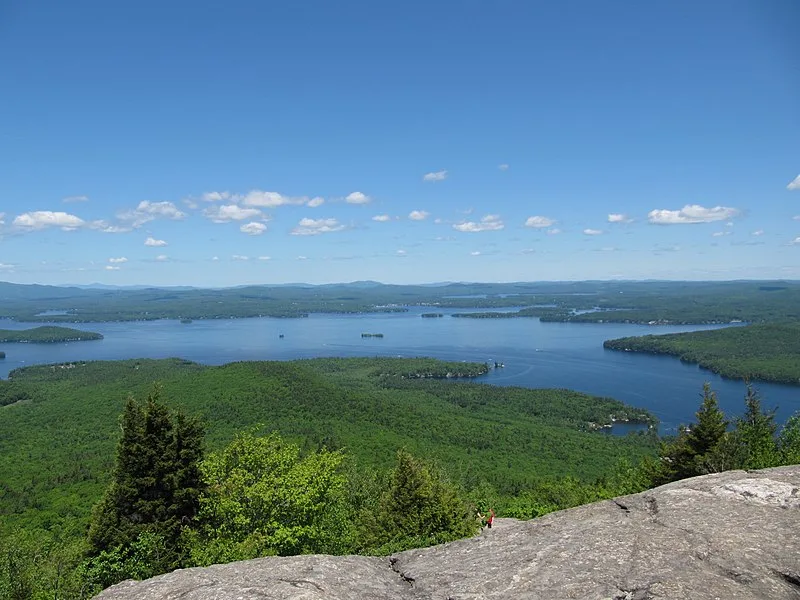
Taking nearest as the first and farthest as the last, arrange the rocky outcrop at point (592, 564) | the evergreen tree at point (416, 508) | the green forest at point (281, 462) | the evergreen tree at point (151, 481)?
the rocky outcrop at point (592, 564), the green forest at point (281, 462), the evergreen tree at point (416, 508), the evergreen tree at point (151, 481)

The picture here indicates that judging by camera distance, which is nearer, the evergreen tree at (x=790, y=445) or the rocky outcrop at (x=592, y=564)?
the rocky outcrop at (x=592, y=564)

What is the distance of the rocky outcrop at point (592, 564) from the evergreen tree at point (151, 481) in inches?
703

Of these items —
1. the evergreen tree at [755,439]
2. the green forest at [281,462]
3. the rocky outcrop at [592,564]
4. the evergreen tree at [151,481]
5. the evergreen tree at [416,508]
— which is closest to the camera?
the rocky outcrop at [592,564]

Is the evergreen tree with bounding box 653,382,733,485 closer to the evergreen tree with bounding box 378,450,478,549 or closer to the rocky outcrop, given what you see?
the evergreen tree with bounding box 378,450,478,549

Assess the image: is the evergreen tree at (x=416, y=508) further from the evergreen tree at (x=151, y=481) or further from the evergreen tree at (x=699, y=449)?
the evergreen tree at (x=699, y=449)

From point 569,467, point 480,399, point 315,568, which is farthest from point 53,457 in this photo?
point 480,399

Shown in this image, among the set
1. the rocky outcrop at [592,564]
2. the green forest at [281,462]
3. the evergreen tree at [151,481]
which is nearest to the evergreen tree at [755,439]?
the green forest at [281,462]

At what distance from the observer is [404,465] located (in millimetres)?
25141

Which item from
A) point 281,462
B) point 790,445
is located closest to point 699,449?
point 790,445

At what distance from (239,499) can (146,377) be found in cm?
13489

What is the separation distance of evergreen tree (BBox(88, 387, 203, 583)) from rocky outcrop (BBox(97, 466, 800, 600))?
17.8m

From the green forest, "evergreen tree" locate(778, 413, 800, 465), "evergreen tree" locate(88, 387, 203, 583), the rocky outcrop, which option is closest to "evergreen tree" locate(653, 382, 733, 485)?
the green forest

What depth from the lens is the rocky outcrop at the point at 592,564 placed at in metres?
7.91

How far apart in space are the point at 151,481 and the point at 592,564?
24.0m
